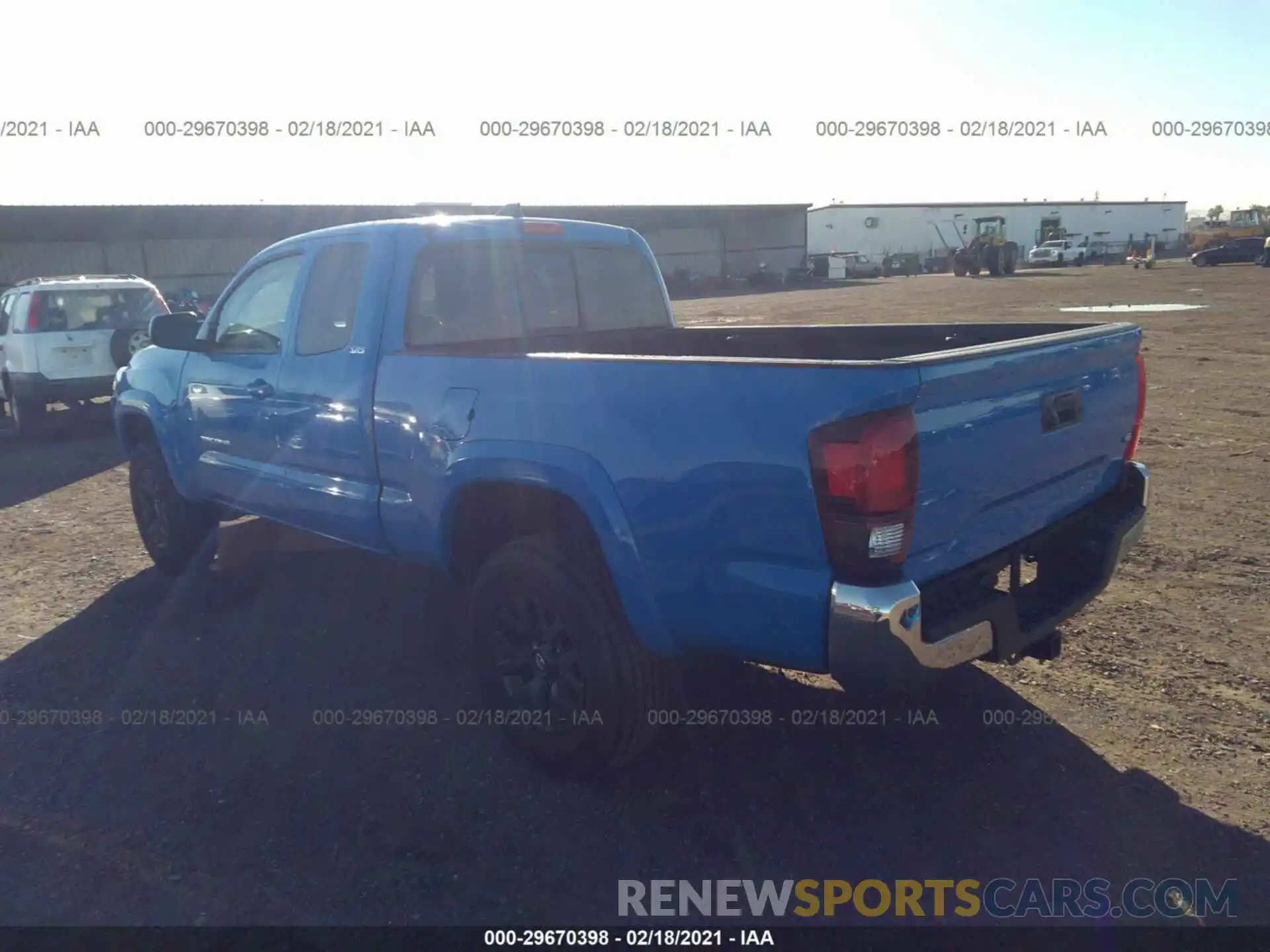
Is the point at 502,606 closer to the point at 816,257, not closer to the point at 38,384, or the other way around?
the point at 38,384

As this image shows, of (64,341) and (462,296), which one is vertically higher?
(462,296)

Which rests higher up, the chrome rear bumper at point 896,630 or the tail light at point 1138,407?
the tail light at point 1138,407

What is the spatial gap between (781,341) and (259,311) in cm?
279

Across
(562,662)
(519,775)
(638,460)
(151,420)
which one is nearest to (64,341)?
(151,420)

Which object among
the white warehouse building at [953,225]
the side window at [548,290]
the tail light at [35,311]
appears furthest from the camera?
the white warehouse building at [953,225]

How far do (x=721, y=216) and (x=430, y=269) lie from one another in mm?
55961

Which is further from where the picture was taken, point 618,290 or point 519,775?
point 618,290

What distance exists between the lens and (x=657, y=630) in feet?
9.65

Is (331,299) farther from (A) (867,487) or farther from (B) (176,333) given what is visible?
(A) (867,487)

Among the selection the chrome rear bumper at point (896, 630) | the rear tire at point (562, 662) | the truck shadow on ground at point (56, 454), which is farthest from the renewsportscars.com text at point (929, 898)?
the truck shadow on ground at point (56, 454)

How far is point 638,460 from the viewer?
9.40 ft

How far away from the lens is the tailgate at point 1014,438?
2582 mm

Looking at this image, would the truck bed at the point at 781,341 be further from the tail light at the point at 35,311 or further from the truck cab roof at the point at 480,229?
the tail light at the point at 35,311

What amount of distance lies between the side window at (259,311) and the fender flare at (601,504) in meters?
2.00
